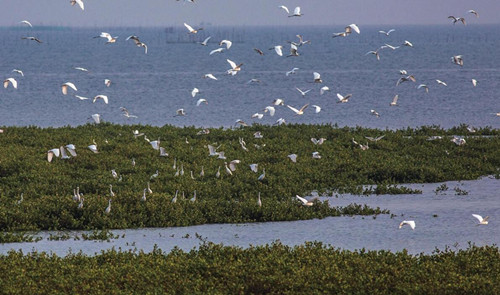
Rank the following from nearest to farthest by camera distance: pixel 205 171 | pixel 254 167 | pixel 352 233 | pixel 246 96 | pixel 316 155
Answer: pixel 352 233 → pixel 254 167 → pixel 205 171 → pixel 316 155 → pixel 246 96

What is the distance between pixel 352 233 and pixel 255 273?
20.2ft

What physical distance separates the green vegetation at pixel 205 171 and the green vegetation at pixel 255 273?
180 inches

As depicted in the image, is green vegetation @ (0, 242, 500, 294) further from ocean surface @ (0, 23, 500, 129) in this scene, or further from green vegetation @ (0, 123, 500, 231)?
ocean surface @ (0, 23, 500, 129)

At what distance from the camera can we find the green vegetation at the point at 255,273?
44.7 ft

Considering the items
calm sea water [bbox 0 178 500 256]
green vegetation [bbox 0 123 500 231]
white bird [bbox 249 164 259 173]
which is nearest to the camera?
calm sea water [bbox 0 178 500 256]

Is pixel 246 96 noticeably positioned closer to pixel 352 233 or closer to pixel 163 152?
pixel 163 152

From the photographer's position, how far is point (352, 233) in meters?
20.0

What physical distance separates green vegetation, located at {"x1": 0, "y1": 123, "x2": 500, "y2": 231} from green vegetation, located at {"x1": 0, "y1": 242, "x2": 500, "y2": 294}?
457 centimetres

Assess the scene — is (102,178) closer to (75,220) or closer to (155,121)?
(75,220)

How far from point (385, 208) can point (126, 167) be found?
331 inches

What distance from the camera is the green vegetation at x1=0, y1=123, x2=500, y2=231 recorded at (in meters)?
20.5

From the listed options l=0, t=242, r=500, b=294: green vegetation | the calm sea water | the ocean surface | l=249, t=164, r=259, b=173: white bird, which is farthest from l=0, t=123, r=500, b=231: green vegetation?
the ocean surface

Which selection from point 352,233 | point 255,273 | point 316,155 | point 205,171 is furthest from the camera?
point 316,155

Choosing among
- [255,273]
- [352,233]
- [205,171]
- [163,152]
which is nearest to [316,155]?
[205,171]
